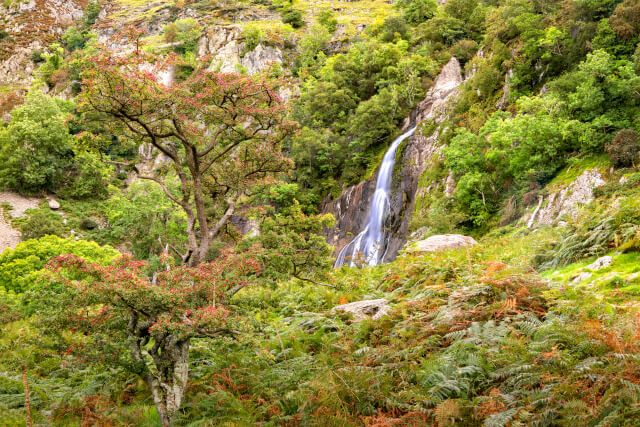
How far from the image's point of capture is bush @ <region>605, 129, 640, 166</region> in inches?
497

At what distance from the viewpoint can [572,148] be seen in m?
15.8

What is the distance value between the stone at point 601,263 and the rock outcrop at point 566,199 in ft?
25.3

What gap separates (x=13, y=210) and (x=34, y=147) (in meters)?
8.20

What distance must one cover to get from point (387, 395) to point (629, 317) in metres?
2.71

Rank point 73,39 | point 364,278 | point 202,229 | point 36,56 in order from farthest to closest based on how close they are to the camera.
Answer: point 73,39 < point 36,56 < point 364,278 < point 202,229

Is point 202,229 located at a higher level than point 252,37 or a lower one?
lower

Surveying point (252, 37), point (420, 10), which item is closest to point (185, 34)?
point (252, 37)

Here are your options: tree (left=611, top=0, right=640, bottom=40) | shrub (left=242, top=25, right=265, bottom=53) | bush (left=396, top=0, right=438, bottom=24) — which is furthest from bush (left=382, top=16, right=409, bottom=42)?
tree (left=611, top=0, right=640, bottom=40)

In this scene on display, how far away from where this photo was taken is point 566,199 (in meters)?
14.0

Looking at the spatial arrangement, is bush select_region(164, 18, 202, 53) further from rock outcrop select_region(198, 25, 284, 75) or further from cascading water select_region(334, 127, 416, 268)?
cascading water select_region(334, 127, 416, 268)

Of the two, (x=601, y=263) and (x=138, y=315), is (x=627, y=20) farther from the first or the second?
(x=138, y=315)

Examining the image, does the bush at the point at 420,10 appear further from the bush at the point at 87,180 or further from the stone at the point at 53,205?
the stone at the point at 53,205

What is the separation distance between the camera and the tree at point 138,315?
4676 mm

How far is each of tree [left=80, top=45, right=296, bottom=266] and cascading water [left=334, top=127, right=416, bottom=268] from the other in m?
16.1
